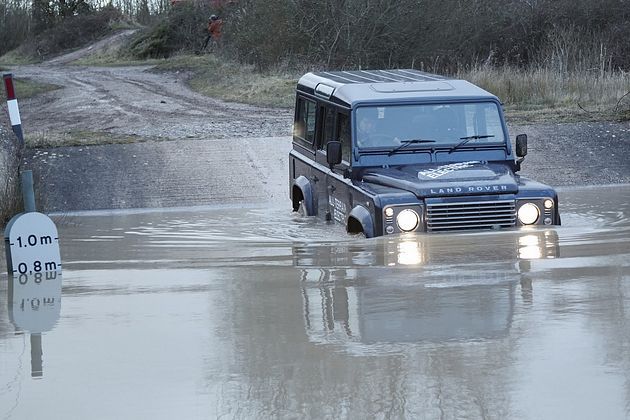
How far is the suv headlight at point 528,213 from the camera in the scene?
10.8 meters

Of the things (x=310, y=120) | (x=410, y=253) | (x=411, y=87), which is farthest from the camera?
(x=310, y=120)

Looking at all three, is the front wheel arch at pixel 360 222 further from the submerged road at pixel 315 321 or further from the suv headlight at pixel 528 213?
the suv headlight at pixel 528 213

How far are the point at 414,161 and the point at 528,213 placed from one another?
1.32 meters

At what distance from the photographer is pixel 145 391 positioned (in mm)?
6059

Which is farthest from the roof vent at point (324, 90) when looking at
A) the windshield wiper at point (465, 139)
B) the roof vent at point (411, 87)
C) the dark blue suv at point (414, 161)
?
the windshield wiper at point (465, 139)

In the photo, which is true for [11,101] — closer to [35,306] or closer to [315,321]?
[35,306]

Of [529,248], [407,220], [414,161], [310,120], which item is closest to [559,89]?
[310,120]

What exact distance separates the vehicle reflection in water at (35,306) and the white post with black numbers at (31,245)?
0.27 feet

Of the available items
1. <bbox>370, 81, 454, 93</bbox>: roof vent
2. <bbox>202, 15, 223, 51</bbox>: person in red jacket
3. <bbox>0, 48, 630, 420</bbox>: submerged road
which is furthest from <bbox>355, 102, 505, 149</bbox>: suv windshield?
<bbox>202, 15, 223, 51</bbox>: person in red jacket

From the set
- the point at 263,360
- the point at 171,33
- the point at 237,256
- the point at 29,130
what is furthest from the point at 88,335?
the point at 171,33

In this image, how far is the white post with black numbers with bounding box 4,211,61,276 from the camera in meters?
9.65

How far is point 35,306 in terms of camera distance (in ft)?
27.8

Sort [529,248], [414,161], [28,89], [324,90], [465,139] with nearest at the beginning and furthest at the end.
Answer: [529,248] < [414,161] < [465,139] < [324,90] < [28,89]

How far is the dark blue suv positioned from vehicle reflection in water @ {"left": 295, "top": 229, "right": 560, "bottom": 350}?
29 centimetres
